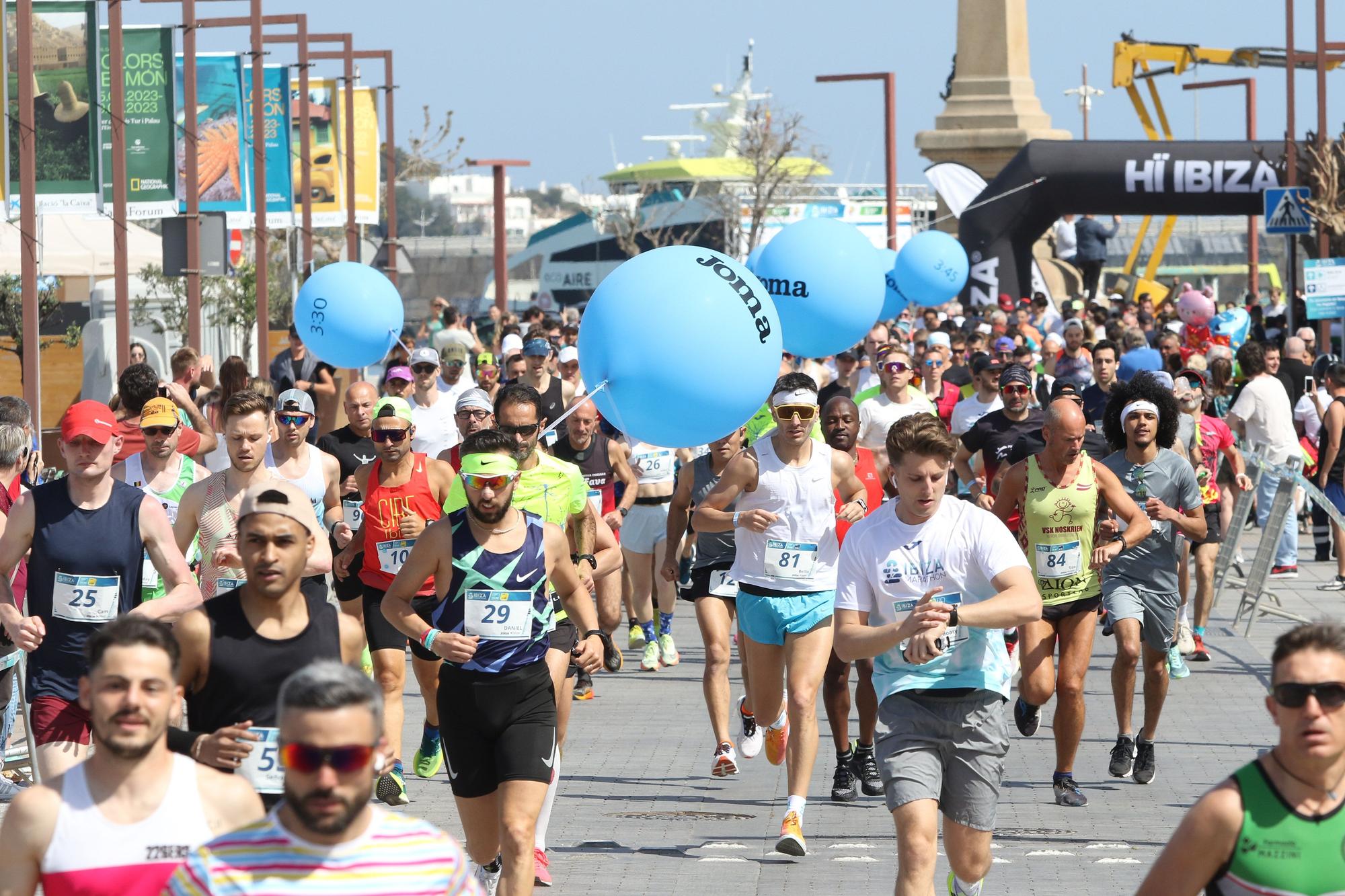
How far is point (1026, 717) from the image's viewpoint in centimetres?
995

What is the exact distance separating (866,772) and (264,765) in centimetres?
486

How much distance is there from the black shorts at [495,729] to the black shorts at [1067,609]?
10.2 ft

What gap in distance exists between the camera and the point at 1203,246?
98875 millimetres

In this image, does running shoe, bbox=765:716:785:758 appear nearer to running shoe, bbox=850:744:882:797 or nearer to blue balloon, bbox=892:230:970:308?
running shoe, bbox=850:744:882:797

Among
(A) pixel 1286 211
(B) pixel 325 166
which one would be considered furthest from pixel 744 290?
(B) pixel 325 166

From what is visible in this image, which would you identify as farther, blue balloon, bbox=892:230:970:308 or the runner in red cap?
blue balloon, bbox=892:230:970:308

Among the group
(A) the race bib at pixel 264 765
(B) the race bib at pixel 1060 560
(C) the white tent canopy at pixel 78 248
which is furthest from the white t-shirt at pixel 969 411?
(C) the white tent canopy at pixel 78 248

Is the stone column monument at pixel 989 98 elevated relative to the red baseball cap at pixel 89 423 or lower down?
elevated

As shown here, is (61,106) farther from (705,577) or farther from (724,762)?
(724,762)

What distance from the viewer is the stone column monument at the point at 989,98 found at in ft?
140

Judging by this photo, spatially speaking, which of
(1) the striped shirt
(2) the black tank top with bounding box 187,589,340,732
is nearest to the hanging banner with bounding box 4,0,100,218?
(2) the black tank top with bounding box 187,589,340,732

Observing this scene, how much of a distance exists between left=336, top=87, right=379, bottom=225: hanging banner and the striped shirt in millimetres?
28770

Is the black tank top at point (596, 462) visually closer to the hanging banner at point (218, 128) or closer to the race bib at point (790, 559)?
the race bib at point (790, 559)

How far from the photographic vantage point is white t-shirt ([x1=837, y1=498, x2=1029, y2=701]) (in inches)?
260
